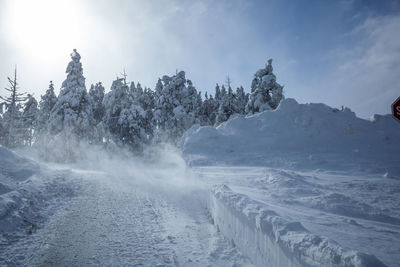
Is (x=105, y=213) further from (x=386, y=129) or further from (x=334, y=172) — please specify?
(x=386, y=129)

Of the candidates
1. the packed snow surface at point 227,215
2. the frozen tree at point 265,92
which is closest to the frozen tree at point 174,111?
the frozen tree at point 265,92

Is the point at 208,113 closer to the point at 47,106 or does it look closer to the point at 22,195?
the point at 47,106

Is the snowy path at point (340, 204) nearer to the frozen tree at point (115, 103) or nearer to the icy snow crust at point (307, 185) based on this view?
the icy snow crust at point (307, 185)

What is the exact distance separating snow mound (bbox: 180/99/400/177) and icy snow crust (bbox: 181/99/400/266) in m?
0.05

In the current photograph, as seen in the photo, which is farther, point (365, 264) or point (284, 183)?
point (284, 183)

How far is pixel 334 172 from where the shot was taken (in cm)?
912

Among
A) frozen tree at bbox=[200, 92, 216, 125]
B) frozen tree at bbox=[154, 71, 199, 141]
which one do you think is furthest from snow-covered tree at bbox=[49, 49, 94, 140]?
frozen tree at bbox=[200, 92, 216, 125]

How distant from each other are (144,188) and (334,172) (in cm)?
850

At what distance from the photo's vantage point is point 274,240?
3.33 m

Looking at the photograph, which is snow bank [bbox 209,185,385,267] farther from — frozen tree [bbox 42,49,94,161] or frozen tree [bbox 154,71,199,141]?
frozen tree [bbox 154,71,199,141]

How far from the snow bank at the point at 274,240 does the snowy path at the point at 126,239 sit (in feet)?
1.38

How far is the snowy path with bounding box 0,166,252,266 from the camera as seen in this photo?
4.05m

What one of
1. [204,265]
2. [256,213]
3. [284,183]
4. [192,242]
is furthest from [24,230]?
[284,183]

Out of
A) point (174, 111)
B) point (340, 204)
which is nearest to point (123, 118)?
point (174, 111)
